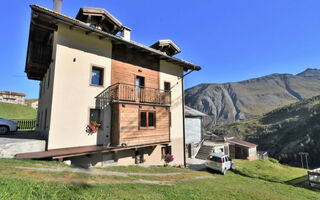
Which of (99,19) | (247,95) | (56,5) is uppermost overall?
(247,95)

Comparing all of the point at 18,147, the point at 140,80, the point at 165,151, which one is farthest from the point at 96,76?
the point at 165,151

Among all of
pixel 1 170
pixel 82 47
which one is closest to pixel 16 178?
pixel 1 170

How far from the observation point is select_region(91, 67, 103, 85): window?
1028 centimetres

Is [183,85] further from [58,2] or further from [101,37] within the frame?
[58,2]

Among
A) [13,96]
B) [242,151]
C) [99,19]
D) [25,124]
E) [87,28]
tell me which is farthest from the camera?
[13,96]

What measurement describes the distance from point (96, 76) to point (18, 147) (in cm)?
582

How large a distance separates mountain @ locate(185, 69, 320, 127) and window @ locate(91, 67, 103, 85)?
11289 centimetres

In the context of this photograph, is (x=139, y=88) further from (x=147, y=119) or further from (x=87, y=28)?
(x=87, y=28)

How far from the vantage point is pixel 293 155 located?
4888 cm

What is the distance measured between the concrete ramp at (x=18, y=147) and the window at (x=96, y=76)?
4690mm

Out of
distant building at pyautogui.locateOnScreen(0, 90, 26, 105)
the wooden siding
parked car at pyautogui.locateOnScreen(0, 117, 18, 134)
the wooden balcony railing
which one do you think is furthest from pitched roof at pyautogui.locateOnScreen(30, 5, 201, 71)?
distant building at pyautogui.locateOnScreen(0, 90, 26, 105)

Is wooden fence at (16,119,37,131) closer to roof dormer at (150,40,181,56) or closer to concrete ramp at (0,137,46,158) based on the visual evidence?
concrete ramp at (0,137,46,158)

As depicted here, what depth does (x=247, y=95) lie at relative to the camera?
156 metres

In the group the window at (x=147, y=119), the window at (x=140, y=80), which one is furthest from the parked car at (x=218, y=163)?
the window at (x=140, y=80)
